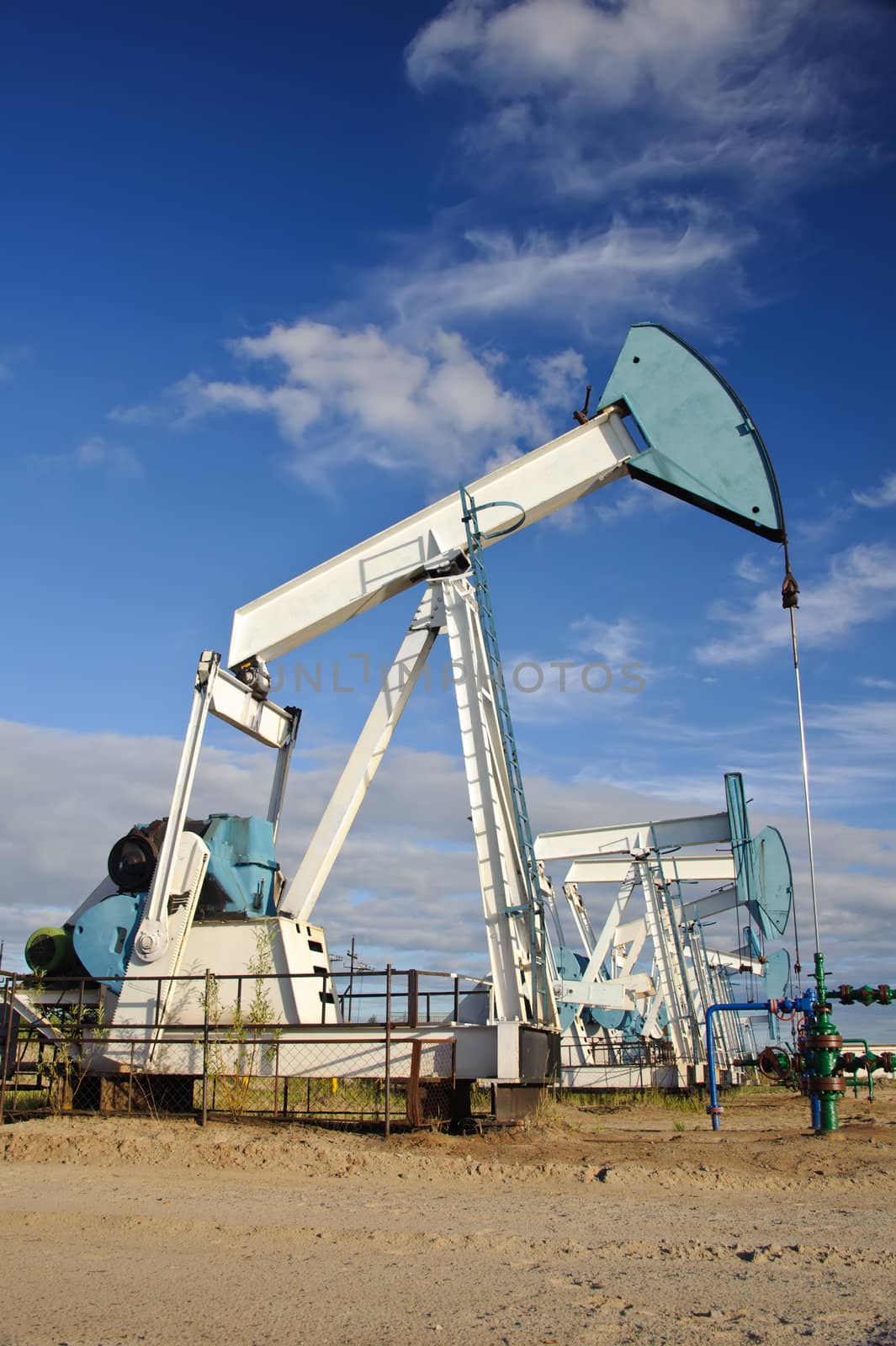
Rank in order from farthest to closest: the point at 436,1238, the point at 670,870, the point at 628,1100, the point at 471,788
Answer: the point at 670,870 → the point at 628,1100 → the point at 471,788 → the point at 436,1238

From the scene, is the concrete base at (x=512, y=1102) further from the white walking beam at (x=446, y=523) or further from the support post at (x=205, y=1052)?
the white walking beam at (x=446, y=523)

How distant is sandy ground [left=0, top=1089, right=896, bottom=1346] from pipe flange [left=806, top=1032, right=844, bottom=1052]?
0.67 meters

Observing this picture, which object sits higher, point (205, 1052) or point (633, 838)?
point (633, 838)

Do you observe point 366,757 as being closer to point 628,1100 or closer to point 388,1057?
point 388,1057

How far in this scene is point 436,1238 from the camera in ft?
14.8

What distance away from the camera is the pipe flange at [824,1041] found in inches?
307

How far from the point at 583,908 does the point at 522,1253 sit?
60.0ft

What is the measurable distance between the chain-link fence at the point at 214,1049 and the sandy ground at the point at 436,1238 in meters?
0.58

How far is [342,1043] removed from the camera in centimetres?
852

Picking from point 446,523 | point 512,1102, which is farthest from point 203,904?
point 446,523

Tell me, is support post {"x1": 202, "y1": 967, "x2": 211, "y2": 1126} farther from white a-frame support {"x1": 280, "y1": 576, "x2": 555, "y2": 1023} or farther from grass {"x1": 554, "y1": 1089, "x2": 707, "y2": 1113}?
grass {"x1": 554, "y1": 1089, "x2": 707, "y2": 1113}

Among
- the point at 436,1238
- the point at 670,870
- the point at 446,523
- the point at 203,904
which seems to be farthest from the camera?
the point at 670,870

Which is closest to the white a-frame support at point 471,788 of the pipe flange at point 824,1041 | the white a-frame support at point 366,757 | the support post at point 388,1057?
the white a-frame support at point 366,757

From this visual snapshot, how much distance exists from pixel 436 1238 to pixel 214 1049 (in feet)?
15.6
